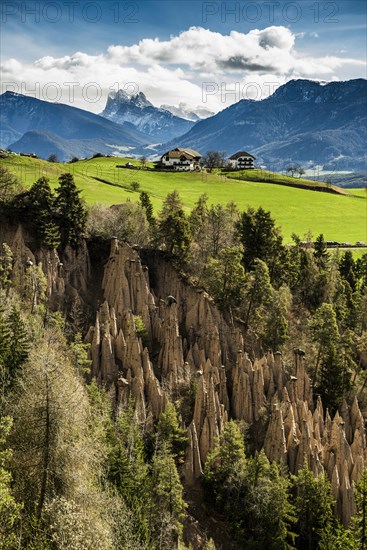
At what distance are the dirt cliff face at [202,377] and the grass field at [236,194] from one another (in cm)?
3383

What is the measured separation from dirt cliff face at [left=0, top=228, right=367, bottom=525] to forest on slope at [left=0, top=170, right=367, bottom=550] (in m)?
0.17

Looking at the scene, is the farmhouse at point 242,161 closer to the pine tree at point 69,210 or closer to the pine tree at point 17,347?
the pine tree at point 69,210

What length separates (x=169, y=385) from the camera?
4409cm

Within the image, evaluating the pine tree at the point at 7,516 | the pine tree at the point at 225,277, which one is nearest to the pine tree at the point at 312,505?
the pine tree at the point at 225,277

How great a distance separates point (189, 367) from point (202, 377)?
10.1 ft

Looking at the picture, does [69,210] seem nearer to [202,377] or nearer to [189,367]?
[189,367]

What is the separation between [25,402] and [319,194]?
385ft

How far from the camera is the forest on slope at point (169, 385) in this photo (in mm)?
28188

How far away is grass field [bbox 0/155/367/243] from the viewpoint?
90562 millimetres

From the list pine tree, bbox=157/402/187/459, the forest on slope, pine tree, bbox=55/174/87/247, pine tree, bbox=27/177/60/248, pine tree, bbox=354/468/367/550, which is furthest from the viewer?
pine tree, bbox=55/174/87/247

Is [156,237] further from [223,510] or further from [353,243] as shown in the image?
[353,243]

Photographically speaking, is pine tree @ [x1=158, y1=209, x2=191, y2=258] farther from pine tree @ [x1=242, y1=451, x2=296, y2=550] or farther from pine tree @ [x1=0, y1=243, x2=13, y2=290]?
pine tree @ [x1=242, y1=451, x2=296, y2=550]

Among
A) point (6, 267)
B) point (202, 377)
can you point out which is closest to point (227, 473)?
point (202, 377)

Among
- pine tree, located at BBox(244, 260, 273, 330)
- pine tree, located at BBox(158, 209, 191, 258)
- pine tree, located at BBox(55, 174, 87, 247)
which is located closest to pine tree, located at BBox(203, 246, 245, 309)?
pine tree, located at BBox(244, 260, 273, 330)
